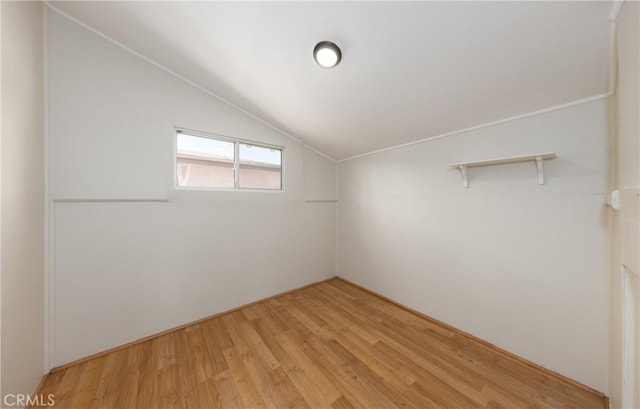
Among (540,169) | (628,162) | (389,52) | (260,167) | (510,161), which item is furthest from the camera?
(260,167)

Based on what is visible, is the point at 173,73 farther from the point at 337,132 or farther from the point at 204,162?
the point at 337,132

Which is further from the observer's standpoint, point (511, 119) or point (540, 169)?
point (511, 119)

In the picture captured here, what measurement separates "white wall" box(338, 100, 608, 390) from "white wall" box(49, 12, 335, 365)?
189cm

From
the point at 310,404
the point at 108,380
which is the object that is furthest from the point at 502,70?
the point at 108,380

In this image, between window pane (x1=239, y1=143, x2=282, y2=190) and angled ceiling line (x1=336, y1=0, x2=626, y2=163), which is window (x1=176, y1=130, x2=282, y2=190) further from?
angled ceiling line (x1=336, y1=0, x2=626, y2=163)

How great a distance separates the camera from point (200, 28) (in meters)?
1.48

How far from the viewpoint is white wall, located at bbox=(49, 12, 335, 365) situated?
1.61 meters

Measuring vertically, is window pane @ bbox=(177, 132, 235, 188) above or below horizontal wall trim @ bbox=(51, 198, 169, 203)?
above

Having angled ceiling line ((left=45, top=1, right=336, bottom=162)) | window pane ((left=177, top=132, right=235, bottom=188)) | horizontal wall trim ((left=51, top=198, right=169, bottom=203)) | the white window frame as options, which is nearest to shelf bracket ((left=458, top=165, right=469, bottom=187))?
angled ceiling line ((left=45, top=1, right=336, bottom=162))

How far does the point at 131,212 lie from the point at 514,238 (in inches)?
131

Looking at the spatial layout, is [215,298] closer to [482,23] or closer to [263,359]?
[263,359]

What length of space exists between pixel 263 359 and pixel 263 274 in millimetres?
1077

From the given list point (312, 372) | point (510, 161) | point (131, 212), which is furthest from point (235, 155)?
point (510, 161)

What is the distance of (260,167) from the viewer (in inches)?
108
